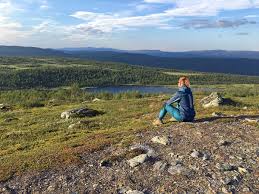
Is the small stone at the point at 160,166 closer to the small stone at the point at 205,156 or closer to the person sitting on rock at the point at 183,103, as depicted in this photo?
the small stone at the point at 205,156

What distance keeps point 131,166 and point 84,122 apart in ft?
46.8

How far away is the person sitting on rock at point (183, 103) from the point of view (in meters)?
24.0

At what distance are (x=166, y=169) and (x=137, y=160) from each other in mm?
1474

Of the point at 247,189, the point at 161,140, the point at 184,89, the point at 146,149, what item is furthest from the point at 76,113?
the point at 247,189

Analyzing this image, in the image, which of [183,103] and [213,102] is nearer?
[183,103]

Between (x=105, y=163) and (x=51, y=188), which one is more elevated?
(x=105, y=163)

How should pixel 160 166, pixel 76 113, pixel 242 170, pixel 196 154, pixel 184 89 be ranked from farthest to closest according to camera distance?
pixel 76 113
pixel 184 89
pixel 196 154
pixel 160 166
pixel 242 170

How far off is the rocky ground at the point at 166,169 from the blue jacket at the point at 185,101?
2478mm

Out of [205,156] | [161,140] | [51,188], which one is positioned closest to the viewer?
[51,188]

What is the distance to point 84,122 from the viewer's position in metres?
31.9

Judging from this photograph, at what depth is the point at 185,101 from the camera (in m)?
24.1

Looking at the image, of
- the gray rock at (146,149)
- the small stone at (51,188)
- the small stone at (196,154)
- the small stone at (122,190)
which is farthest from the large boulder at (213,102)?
the small stone at (51,188)

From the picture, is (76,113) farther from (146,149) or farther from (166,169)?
(166,169)

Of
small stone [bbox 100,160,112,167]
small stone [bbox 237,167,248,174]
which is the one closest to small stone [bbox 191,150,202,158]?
small stone [bbox 237,167,248,174]
